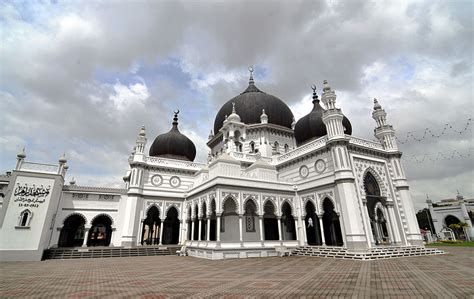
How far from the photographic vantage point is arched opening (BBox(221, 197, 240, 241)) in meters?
18.1

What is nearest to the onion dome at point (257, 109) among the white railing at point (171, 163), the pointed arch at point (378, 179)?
the white railing at point (171, 163)

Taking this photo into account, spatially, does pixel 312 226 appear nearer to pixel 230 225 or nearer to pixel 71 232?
pixel 230 225

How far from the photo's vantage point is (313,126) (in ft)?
78.5

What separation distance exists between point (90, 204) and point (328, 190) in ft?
70.9

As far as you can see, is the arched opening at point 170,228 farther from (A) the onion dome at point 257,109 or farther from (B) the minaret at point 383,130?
(B) the minaret at point 383,130

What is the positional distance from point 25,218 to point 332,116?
2506 centimetres

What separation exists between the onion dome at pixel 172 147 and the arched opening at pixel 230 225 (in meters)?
12.0

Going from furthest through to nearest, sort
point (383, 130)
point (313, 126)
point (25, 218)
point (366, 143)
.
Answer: point (313, 126) → point (383, 130) → point (366, 143) → point (25, 218)

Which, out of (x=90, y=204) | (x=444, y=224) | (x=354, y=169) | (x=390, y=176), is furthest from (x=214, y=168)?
(x=444, y=224)

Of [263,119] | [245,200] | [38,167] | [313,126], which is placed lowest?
[245,200]

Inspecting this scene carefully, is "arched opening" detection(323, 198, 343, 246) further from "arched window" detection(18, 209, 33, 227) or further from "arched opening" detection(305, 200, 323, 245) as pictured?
"arched window" detection(18, 209, 33, 227)

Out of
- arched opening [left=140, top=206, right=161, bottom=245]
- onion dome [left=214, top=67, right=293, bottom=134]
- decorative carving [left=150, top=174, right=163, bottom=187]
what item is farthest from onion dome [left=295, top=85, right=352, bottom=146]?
arched opening [left=140, top=206, right=161, bottom=245]

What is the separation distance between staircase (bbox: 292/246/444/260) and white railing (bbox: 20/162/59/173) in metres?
20.5

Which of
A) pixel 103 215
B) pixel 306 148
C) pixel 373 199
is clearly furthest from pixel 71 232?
pixel 373 199
